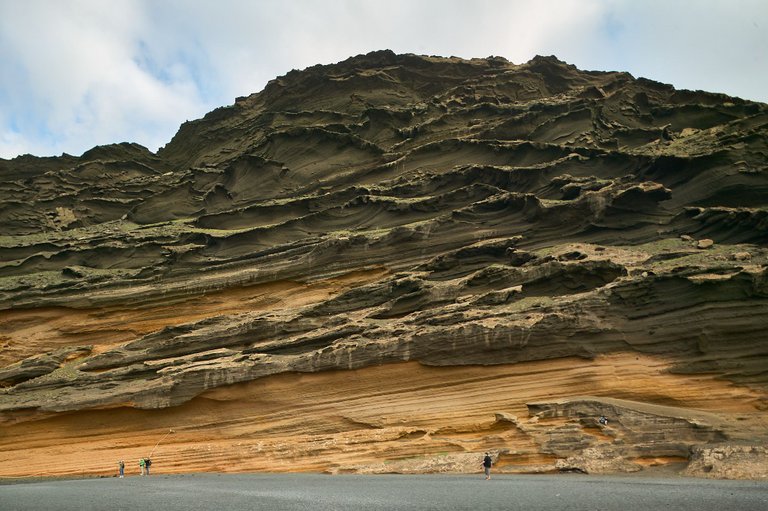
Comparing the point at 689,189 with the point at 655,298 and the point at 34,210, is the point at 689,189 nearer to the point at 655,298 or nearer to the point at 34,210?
the point at 655,298

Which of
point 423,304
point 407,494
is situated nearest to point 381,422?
point 423,304

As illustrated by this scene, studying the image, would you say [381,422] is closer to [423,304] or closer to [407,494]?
[423,304]

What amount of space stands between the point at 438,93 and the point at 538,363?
34264 millimetres

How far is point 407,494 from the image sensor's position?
1816cm

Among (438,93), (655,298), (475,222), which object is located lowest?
(655,298)

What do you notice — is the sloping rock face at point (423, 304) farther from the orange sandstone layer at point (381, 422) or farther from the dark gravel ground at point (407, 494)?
the dark gravel ground at point (407, 494)

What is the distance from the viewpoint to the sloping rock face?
76.6ft

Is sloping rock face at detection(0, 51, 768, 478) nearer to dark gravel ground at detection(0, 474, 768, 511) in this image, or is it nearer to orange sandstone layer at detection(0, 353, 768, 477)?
orange sandstone layer at detection(0, 353, 768, 477)

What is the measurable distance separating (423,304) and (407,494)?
38.7ft

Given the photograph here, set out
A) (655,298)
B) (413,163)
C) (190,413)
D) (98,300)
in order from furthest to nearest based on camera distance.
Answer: (413,163), (98,300), (190,413), (655,298)

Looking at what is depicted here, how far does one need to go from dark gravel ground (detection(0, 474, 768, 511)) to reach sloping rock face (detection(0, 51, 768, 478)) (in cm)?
218

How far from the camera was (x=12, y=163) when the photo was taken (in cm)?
5478

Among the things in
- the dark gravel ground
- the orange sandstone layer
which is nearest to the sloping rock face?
the orange sandstone layer

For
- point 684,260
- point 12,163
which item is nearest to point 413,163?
point 684,260
